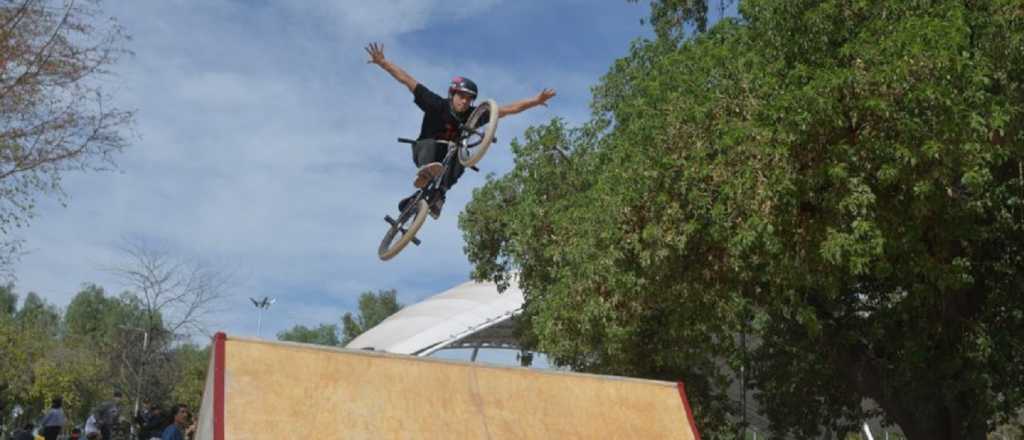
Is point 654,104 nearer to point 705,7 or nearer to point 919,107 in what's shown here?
point 919,107

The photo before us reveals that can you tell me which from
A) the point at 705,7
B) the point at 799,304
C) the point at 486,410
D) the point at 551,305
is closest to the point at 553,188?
the point at 551,305

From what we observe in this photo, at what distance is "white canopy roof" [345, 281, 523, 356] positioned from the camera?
38.6 m

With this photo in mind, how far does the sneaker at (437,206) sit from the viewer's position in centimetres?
1056

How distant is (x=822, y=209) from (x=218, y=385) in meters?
9.62

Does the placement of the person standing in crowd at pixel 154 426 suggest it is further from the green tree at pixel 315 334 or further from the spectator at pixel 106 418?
the green tree at pixel 315 334

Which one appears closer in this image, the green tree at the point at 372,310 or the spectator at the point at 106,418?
the spectator at the point at 106,418

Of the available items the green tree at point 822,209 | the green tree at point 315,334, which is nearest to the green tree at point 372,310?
the green tree at point 315,334

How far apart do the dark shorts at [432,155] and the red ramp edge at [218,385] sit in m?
3.40

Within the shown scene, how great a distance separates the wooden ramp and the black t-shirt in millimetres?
2596

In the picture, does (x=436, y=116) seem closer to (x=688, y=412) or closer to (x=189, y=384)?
(x=688, y=412)

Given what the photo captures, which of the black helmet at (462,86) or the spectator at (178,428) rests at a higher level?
the black helmet at (462,86)

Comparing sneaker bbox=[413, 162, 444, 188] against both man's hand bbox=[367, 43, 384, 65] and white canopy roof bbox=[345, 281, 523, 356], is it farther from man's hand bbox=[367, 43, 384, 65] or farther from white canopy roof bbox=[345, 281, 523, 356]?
white canopy roof bbox=[345, 281, 523, 356]

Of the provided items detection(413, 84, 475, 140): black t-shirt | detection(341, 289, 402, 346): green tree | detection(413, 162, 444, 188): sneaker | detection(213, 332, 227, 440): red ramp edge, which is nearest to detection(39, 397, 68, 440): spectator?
detection(413, 162, 444, 188): sneaker

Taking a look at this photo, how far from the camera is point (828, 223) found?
532 inches
